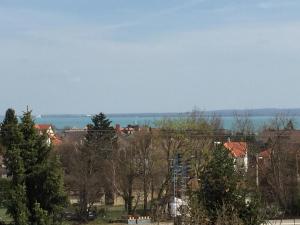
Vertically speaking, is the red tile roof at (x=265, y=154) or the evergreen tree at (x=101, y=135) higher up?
the evergreen tree at (x=101, y=135)

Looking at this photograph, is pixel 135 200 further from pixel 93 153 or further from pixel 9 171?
pixel 9 171

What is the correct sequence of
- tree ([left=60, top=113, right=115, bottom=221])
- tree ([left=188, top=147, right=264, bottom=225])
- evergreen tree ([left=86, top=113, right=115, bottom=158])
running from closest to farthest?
1. tree ([left=188, top=147, right=264, bottom=225])
2. tree ([left=60, top=113, right=115, bottom=221])
3. evergreen tree ([left=86, top=113, right=115, bottom=158])

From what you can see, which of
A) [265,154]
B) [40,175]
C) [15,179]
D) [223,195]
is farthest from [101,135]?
[223,195]

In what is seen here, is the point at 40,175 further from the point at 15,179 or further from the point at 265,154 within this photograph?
the point at 265,154

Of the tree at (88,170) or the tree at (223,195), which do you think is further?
the tree at (88,170)

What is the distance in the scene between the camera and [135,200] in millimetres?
58531

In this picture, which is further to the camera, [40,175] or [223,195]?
[40,175]

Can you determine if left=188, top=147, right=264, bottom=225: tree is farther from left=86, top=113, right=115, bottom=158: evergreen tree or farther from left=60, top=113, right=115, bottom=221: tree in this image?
left=86, top=113, right=115, bottom=158: evergreen tree

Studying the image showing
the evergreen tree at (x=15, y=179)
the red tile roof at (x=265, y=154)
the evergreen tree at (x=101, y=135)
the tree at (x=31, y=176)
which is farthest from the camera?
the evergreen tree at (x=101, y=135)

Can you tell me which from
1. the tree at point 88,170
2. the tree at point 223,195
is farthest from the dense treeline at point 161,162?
the tree at point 223,195

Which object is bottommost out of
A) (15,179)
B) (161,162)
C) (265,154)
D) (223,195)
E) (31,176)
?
(161,162)

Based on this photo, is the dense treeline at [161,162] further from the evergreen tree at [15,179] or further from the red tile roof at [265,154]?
the evergreen tree at [15,179]

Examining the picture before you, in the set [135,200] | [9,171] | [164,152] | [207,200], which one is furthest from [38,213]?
[135,200]

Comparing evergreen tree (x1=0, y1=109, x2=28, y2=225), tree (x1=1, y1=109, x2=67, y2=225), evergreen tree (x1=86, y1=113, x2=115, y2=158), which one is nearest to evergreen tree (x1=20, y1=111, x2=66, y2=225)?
tree (x1=1, y1=109, x2=67, y2=225)
